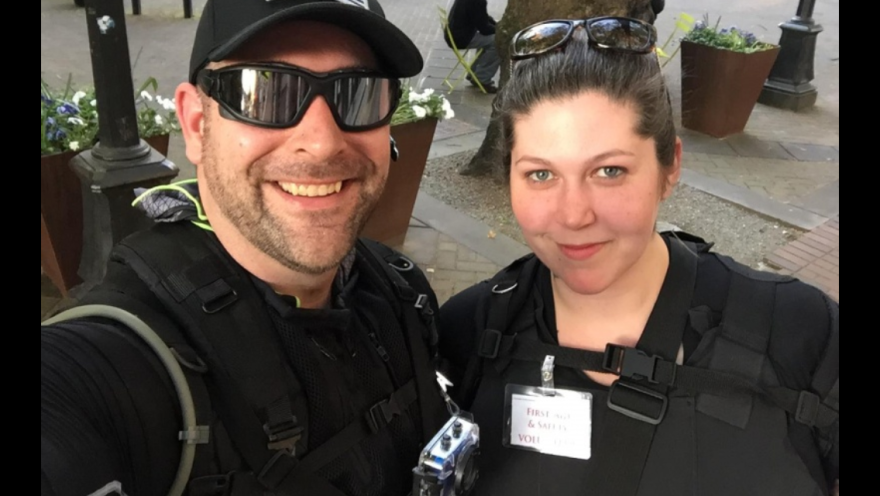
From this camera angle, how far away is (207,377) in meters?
1.41

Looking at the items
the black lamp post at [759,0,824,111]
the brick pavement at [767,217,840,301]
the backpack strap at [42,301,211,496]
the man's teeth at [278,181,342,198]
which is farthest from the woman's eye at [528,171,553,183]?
the black lamp post at [759,0,824,111]

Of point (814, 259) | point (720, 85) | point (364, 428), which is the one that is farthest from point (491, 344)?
point (720, 85)

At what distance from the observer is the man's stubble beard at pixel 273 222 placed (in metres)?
1.62

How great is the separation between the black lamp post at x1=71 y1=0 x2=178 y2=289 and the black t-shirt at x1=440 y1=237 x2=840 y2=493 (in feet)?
8.35

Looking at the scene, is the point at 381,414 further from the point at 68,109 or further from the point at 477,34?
the point at 477,34

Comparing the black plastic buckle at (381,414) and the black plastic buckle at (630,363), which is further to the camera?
the black plastic buckle at (630,363)

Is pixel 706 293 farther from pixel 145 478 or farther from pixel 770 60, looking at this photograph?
pixel 770 60

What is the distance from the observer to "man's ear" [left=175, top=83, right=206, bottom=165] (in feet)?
5.63

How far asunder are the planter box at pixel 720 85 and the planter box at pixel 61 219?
6931 millimetres

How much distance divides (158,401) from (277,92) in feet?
2.38

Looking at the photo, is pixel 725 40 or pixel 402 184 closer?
pixel 402 184

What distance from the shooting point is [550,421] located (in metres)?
1.77

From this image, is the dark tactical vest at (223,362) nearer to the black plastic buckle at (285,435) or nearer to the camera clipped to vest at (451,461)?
the black plastic buckle at (285,435)

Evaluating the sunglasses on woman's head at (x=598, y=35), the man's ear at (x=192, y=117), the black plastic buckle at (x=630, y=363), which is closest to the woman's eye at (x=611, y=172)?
the sunglasses on woman's head at (x=598, y=35)
